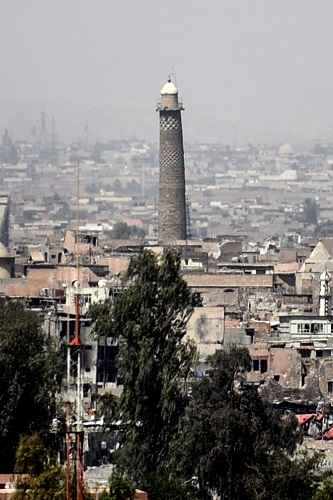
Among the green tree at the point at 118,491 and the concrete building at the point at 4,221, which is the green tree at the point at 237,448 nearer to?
the green tree at the point at 118,491

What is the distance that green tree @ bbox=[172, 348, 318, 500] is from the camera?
2411cm

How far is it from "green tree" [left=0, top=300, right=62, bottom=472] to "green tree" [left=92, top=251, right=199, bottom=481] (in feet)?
2.14

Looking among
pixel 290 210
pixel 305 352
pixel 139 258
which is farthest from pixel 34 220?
pixel 139 258

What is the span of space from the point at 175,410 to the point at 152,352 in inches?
29.5

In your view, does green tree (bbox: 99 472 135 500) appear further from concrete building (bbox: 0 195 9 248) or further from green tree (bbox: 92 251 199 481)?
concrete building (bbox: 0 195 9 248)

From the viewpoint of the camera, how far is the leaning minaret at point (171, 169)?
6719 centimetres

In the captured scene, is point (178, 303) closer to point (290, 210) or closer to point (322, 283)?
point (322, 283)

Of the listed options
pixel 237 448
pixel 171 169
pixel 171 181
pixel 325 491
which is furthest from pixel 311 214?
pixel 325 491

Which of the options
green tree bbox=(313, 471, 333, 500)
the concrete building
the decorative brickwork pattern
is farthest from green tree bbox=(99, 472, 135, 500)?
the concrete building

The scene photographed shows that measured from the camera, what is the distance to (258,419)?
83.8 feet

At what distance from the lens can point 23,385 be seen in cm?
2592

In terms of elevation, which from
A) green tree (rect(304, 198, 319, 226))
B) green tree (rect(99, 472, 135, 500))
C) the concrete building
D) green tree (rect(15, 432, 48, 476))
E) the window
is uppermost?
green tree (rect(304, 198, 319, 226))

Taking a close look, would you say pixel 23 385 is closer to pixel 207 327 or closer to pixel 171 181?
pixel 207 327

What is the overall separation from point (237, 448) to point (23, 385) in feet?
6.73
